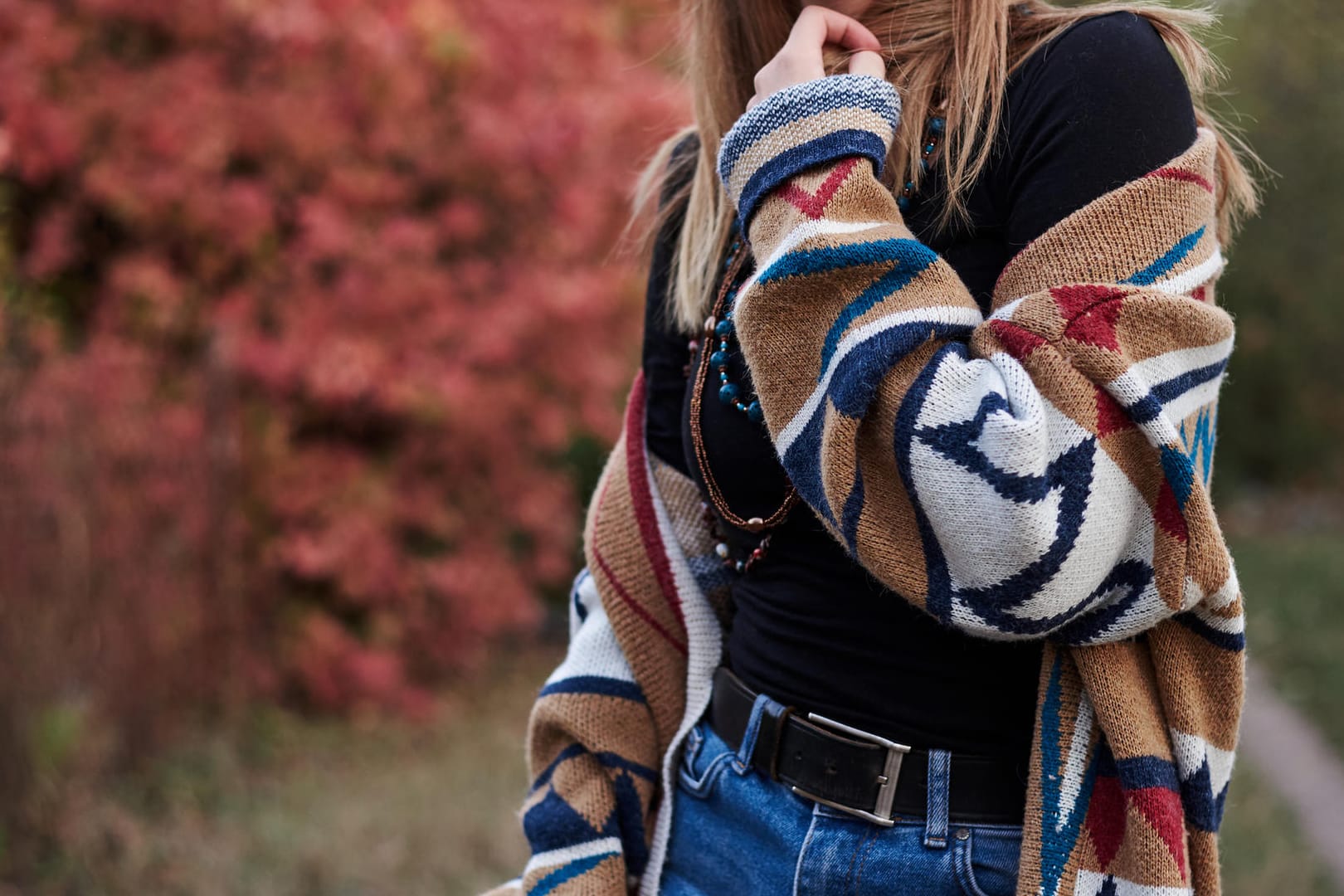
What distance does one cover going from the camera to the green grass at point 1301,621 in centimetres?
650

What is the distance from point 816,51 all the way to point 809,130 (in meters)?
0.14

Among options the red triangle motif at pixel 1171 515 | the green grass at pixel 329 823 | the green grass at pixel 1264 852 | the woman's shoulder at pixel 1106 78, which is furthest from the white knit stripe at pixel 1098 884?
the green grass at pixel 329 823

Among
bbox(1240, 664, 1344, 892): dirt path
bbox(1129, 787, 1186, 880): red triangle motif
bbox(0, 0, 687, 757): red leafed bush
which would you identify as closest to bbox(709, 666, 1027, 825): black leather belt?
bbox(1129, 787, 1186, 880): red triangle motif

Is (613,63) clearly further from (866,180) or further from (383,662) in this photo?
(866,180)

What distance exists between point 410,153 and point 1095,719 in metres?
4.69

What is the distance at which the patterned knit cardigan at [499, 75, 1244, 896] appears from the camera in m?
1.12

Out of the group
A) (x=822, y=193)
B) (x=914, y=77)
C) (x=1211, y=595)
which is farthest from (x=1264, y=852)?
(x=822, y=193)

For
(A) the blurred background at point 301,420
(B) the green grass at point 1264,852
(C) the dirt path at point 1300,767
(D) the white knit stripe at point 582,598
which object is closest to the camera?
(D) the white knit stripe at point 582,598

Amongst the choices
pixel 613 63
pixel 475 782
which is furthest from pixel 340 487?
pixel 613 63

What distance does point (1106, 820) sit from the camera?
1.24 metres

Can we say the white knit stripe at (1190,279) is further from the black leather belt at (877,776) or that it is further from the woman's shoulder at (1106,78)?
the black leather belt at (877,776)

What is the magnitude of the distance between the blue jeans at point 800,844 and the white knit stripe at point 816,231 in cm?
50

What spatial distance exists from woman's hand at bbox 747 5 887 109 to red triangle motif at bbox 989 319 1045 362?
13.2 inches

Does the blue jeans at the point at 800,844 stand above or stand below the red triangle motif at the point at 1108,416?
below
